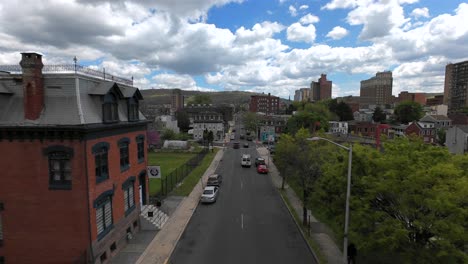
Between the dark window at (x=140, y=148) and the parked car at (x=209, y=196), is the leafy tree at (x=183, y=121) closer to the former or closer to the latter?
the parked car at (x=209, y=196)

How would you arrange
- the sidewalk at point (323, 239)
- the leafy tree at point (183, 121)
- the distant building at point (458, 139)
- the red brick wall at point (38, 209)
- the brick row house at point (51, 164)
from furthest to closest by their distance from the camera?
1. the leafy tree at point (183, 121)
2. the distant building at point (458, 139)
3. the sidewalk at point (323, 239)
4. the red brick wall at point (38, 209)
5. the brick row house at point (51, 164)

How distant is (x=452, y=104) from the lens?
16838cm

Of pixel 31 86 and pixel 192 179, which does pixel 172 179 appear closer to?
pixel 192 179

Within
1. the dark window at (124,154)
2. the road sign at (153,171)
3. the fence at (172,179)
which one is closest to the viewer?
the dark window at (124,154)

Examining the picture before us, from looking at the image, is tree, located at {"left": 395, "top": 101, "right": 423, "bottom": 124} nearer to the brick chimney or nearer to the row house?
the row house

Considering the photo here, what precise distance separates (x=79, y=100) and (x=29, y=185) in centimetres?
523

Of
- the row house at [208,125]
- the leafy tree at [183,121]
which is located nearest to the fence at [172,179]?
the row house at [208,125]

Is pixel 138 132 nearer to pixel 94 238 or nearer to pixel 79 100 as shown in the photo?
pixel 79 100

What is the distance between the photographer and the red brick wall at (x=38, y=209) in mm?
14688

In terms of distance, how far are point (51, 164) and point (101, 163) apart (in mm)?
2462

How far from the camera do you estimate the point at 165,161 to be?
182 ft

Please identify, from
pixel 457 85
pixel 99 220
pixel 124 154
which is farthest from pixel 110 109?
pixel 457 85

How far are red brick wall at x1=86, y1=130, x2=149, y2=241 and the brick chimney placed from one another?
10.7 ft

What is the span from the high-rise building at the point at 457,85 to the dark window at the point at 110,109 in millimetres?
189030
